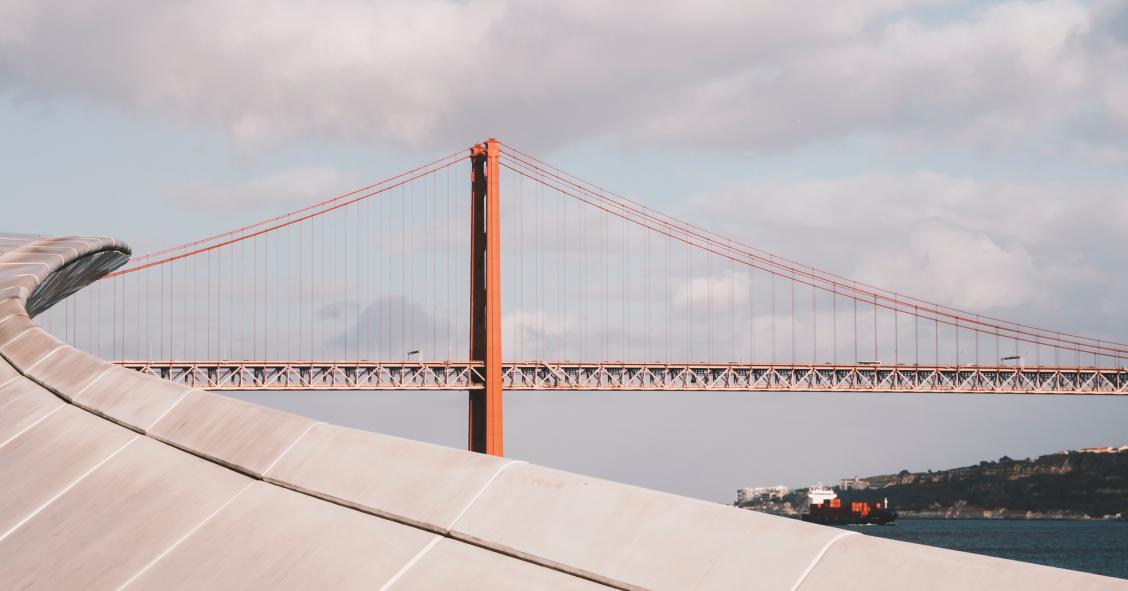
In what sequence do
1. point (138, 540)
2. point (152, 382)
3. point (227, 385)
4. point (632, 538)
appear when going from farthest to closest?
1. point (227, 385)
2. point (152, 382)
3. point (138, 540)
4. point (632, 538)

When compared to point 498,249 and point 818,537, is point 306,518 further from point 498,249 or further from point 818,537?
point 498,249

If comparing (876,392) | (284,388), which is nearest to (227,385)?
(284,388)

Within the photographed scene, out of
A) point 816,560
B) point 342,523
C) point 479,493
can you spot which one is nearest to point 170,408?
point 342,523

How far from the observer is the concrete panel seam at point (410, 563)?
363cm

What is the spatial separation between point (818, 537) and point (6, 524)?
329 cm

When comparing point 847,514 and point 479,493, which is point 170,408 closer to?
point 479,493

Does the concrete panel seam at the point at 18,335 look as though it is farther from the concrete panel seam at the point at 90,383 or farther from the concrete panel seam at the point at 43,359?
the concrete panel seam at the point at 90,383

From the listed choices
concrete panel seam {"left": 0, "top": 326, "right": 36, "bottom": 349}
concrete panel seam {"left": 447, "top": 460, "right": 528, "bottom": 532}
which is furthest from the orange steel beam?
concrete panel seam {"left": 447, "top": 460, "right": 528, "bottom": 532}

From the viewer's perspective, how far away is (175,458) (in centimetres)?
491

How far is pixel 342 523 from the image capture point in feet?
13.2

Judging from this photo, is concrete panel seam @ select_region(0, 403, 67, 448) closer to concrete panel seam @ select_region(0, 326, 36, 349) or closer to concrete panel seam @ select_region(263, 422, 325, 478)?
concrete panel seam @ select_region(0, 326, 36, 349)

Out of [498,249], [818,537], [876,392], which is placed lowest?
[876,392]

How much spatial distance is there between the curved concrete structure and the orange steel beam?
130ft

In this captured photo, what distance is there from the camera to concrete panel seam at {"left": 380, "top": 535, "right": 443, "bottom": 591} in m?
→ 3.63
